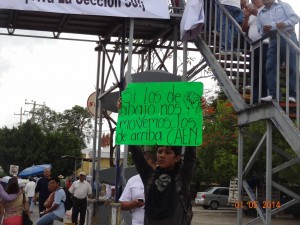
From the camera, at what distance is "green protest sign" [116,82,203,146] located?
504 centimetres

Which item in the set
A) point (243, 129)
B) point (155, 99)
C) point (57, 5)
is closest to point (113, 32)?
point (57, 5)

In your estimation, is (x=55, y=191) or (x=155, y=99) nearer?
(x=155, y=99)

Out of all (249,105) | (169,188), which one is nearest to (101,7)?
(249,105)

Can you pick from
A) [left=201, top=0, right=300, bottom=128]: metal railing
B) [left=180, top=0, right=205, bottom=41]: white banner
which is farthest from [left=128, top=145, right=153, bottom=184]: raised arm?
[left=180, top=0, right=205, bottom=41]: white banner

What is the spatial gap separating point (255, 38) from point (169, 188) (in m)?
4.79

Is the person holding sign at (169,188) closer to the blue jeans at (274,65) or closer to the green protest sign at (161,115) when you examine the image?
the green protest sign at (161,115)

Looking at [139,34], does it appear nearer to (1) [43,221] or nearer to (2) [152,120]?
(1) [43,221]

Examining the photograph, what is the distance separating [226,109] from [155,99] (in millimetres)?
24586

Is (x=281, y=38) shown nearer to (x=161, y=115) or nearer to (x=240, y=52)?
(x=240, y=52)

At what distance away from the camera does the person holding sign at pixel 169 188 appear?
15.0 feet

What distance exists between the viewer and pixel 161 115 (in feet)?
17.2

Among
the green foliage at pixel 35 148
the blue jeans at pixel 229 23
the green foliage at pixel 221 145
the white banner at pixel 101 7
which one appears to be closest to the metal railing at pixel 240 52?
the blue jeans at pixel 229 23

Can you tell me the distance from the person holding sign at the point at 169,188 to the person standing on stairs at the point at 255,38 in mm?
3844

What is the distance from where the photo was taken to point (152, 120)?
527cm
